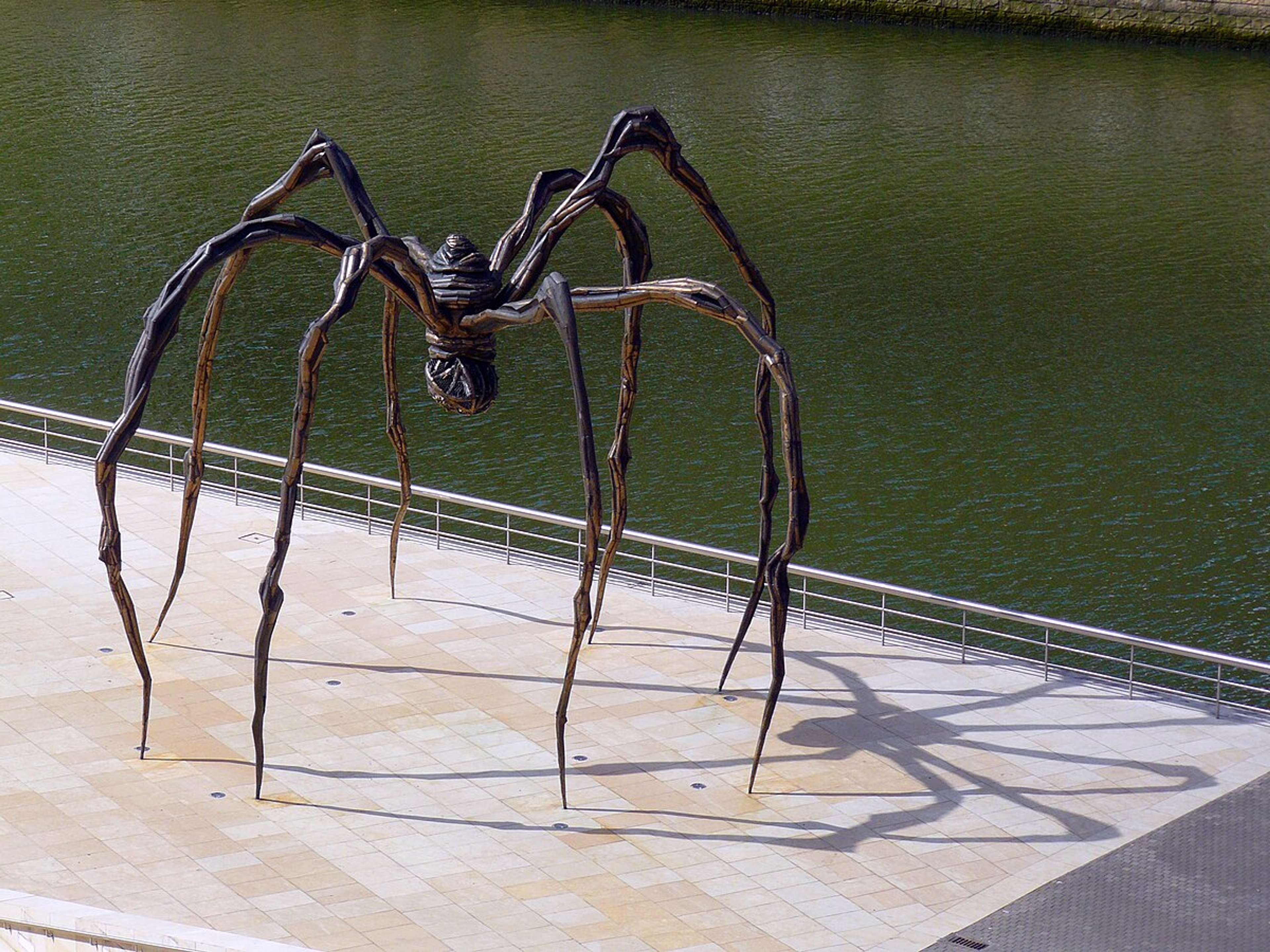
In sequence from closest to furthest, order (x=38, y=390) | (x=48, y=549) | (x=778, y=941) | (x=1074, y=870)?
1. (x=778, y=941)
2. (x=1074, y=870)
3. (x=48, y=549)
4. (x=38, y=390)

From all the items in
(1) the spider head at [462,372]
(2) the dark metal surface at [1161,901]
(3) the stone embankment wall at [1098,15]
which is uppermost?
(3) the stone embankment wall at [1098,15]

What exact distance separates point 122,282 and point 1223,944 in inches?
1231

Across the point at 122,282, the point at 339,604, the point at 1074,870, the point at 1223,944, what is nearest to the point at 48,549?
the point at 339,604

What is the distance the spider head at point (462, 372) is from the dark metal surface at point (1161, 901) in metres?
6.67

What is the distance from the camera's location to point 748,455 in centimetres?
3297

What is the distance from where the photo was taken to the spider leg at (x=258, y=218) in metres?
18.0

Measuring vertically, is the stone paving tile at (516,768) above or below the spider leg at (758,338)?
below

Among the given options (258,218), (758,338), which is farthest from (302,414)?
(758,338)

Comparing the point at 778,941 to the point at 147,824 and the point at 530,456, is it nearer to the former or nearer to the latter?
the point at 147,824

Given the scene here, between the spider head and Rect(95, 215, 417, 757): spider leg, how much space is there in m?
1.24

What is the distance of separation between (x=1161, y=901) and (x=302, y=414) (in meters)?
8.85

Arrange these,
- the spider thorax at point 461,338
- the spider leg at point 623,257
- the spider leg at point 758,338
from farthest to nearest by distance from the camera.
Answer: the spider leg at point 623,257
the spider thorax at point 461,338
the spider leg at point 758,338

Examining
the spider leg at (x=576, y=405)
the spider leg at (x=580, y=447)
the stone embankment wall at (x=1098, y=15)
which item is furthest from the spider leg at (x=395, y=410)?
the stone embankment wall at (x=1098, y=15)

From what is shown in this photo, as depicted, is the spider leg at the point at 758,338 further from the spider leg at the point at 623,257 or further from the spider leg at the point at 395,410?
the spider leg at the point at 395,410
